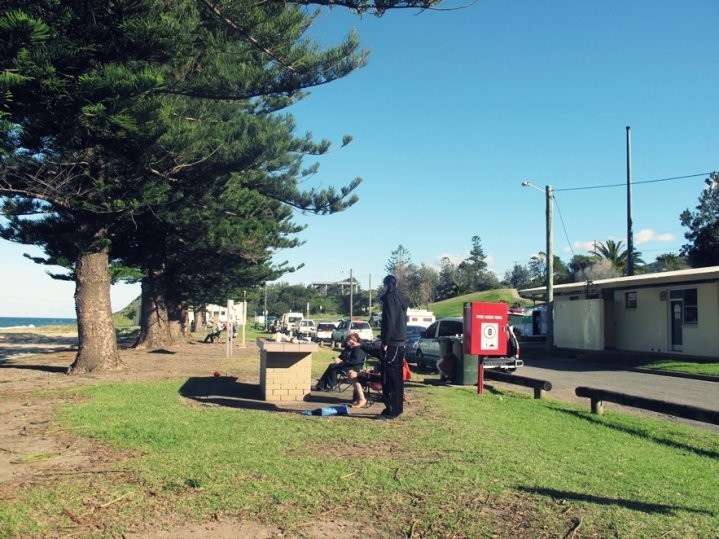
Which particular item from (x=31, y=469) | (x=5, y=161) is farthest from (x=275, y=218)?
(x=31, y=469)

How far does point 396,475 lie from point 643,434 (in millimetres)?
4794

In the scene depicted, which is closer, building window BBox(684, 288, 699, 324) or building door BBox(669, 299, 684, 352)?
building window BBox(684, 288, 699, 324)

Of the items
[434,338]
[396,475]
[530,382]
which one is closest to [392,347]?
[396,475]

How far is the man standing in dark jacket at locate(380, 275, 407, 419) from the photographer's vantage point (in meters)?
8.77

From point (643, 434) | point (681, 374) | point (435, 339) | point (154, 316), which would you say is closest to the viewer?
point (643, 434)

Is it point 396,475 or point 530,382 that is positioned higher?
point 530,382

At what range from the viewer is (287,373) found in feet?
36.2

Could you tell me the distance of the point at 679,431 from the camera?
380 inches

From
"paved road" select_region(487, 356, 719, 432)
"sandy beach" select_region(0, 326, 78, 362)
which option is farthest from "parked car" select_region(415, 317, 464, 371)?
"sandy beach" select_region(0, 326, 78, 362)

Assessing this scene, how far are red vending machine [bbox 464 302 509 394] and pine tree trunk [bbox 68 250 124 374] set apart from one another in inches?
318

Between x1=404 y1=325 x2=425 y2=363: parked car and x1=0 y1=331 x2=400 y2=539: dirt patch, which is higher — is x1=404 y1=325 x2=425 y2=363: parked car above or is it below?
above

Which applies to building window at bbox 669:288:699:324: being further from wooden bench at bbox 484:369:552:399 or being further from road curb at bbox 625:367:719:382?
wooden bench at bbox 484:369:552:399

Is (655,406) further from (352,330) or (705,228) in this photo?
(705,228)

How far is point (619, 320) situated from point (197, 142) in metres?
21.5
